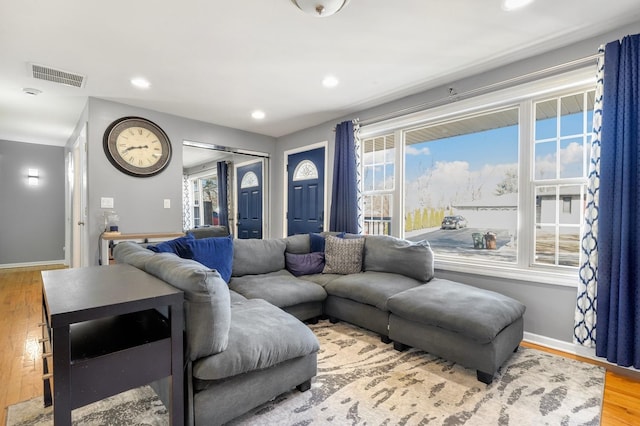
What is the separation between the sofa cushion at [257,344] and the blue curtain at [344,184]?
7.06 feet

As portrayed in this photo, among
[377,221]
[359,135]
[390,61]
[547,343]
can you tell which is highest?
[390,61]

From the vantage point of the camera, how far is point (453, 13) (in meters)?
2.03

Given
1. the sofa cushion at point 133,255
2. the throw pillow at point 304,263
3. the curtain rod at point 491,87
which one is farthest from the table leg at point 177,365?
the curtain rod at point 491,87

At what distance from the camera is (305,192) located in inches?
189

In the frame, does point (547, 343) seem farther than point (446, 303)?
Yes

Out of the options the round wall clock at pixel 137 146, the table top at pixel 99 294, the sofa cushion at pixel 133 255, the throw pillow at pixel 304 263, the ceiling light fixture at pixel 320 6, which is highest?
the ceiling light fixture at pixel 320 6

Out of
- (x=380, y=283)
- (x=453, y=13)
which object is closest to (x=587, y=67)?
(x=453, y=13)

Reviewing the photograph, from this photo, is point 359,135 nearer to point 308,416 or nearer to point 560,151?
point 560,151

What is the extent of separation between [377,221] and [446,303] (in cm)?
189

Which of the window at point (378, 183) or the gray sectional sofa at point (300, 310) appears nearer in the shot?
the gray sectional sofa at point (300, 310)

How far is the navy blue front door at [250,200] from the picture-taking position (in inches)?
218

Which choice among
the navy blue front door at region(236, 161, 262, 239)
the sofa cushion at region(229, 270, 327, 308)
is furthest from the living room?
the sofa cushion at region(229, 270, 327, 308)

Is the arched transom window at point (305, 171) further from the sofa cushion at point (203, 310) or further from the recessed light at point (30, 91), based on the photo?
the sofa cushion at point (203, 310)

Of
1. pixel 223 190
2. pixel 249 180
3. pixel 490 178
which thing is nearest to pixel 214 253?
pixel 490 178
